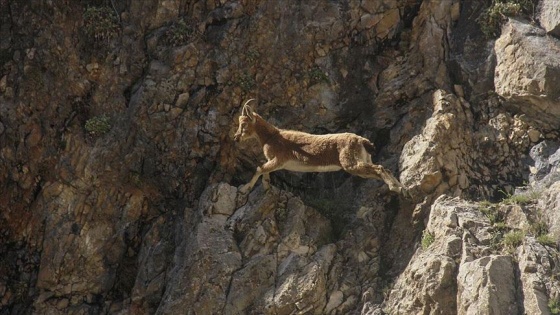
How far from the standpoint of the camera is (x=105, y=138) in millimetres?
20781

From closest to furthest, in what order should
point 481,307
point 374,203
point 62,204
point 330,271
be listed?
point 481,307, point 330,271, point 374,203, point 62,204

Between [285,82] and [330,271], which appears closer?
[330,271]

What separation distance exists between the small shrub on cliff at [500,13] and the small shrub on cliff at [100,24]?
10.7 meters

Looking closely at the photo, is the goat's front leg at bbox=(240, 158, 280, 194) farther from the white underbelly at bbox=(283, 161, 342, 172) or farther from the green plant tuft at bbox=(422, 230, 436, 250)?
the green plant tuft at bbox=(422, 230, 436, 250)

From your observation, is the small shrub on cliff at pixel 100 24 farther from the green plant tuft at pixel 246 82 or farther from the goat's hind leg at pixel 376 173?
the goat's hind leg at pixel 376 173

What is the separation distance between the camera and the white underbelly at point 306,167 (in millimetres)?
18562

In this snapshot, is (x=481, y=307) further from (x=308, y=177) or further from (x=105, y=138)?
(x=105, y=138)

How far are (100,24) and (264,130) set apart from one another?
253 inches

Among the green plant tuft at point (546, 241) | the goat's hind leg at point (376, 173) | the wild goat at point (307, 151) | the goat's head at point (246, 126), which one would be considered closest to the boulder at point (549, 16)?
the wild goat at point (307, 151)

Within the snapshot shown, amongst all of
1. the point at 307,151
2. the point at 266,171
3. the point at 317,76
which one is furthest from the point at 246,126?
the point at 317,76

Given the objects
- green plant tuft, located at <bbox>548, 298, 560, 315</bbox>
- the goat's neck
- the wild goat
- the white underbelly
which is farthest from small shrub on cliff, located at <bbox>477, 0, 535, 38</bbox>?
green plant tuft, located at <bbox>548, 298, 560, 315</bbox>

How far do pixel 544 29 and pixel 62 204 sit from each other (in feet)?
45.4

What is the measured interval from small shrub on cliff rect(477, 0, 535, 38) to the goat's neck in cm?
655

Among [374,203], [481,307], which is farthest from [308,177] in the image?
[481,307]
